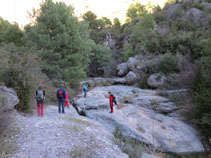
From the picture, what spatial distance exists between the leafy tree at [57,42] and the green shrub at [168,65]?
11.2m

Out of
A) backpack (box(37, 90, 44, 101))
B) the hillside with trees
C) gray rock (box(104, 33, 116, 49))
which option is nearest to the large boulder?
the hillside with trees

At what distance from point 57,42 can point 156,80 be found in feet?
43.8

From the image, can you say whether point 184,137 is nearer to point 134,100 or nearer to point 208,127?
point 208,127

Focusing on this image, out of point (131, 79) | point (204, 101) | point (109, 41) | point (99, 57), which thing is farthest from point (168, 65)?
point (109, 41)

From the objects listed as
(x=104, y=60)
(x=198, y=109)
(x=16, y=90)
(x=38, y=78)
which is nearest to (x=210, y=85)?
(x=198, y=109)

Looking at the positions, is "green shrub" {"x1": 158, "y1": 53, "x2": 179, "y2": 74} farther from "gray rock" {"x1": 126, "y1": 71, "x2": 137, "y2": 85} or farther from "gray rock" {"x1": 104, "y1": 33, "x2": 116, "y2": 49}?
"gray rock" {"x1": 104, "y1": 33, "x2": 116, "y2": 49}

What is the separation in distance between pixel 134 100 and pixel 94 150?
10985 millimetres

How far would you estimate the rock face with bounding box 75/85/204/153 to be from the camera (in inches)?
418

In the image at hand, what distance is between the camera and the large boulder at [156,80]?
22344 mm

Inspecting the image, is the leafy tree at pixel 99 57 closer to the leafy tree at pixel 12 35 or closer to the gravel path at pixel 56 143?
the leafy tree at pixel 12 35

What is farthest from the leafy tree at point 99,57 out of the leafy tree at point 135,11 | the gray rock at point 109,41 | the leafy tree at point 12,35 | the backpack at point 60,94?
the backpack at point 60,94

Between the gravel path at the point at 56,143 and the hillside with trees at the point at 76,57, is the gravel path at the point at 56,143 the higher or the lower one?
the lower one

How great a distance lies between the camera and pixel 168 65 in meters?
23.5

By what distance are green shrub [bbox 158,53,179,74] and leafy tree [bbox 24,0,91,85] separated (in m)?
11.2
